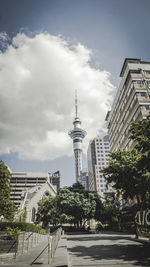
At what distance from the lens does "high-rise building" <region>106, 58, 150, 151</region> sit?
Result: 33666 mm

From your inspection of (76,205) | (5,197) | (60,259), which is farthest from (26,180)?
(60,259)

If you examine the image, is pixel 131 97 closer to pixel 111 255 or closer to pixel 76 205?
pixel 76 205

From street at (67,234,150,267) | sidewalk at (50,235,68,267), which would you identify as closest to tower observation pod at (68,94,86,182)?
street at (67,234,150,267)

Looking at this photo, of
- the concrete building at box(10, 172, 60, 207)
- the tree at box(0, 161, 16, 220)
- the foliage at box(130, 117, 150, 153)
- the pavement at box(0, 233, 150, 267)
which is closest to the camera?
the pavement at box(0, 233, 150, 267)

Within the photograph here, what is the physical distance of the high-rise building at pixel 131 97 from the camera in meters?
33.7

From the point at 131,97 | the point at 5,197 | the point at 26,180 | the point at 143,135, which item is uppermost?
the point at 131,97

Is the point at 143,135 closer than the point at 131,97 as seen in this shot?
Yes

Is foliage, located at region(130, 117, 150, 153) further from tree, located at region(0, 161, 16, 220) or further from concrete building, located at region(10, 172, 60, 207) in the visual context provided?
concrete building, located at region(10, 172, 60, 207)

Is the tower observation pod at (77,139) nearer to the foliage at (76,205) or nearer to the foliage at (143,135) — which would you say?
the foliage at (76,205)

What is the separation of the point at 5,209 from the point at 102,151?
4684 inches

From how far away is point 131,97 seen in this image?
36.9 m

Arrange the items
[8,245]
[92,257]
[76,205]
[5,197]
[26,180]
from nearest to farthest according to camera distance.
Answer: [8,245]
[92,257]
[5,197]
[76,205]
[26,180]

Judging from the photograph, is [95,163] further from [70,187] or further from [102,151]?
[70,187]

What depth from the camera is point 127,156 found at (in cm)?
2142
